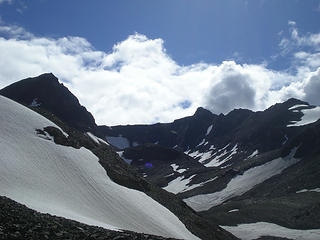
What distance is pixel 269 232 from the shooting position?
199 feet

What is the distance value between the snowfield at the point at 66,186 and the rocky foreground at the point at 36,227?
4.05 m

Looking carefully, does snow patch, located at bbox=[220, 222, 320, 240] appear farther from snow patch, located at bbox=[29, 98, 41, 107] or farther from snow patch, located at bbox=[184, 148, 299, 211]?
snow patch, located at bbox=[29, 98, 41, 107]

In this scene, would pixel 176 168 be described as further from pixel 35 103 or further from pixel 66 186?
pixel 66 186

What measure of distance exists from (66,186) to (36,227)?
1747 cm

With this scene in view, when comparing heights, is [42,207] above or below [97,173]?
below

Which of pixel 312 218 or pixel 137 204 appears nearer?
pixel 137 204

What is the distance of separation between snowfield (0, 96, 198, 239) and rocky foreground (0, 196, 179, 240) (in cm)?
405

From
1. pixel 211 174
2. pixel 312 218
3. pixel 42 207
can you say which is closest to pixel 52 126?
pixel 42 207

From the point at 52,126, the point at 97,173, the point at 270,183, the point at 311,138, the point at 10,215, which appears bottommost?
the point at 10,215

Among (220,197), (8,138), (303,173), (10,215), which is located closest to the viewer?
(10,215)

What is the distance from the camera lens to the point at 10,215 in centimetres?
2012

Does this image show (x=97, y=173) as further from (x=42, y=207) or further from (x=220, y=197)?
(x=220, y=197)

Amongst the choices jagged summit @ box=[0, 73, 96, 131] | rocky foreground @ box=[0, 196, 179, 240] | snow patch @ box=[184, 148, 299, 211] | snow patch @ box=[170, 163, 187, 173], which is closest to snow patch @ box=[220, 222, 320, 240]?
snow patch @ box=[184, 148, 299, 211]

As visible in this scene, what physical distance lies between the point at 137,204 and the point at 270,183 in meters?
78.2
